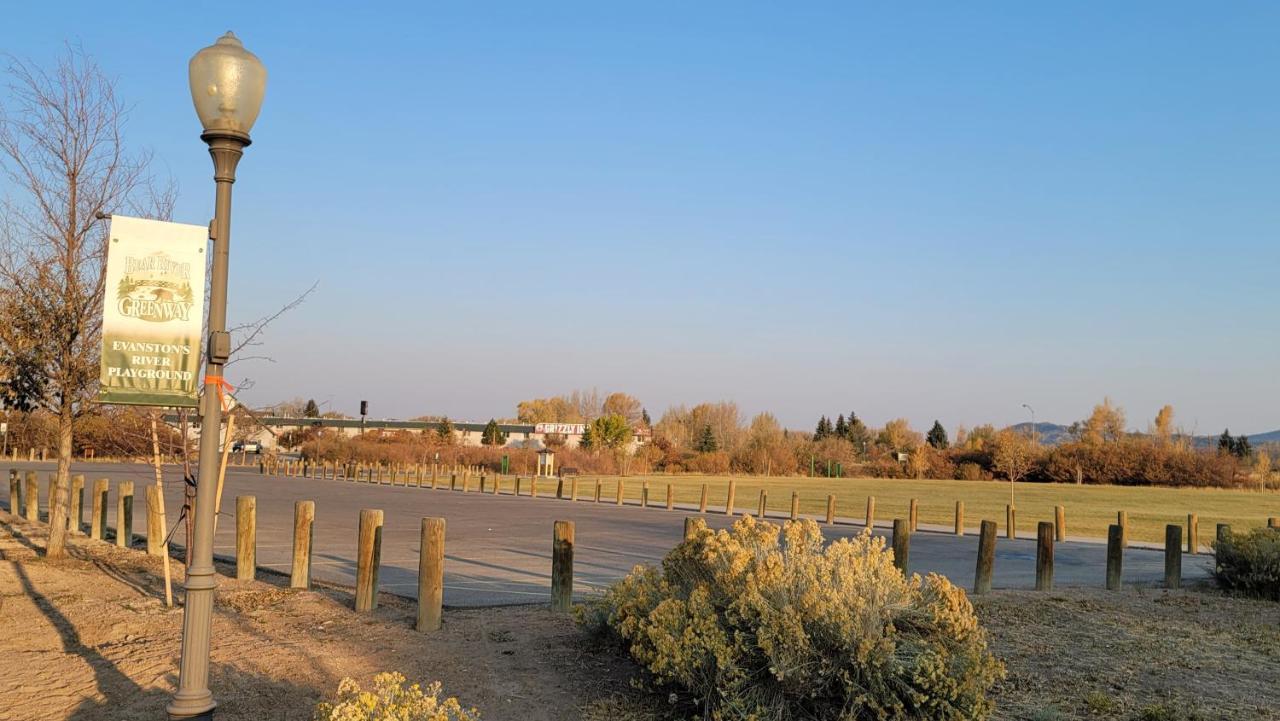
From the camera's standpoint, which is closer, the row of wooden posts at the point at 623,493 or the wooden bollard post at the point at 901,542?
the wooden bollard post at the point at 901,542

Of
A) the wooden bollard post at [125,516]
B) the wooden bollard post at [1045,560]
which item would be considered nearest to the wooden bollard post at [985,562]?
the wooden bollard post at [1045,560]

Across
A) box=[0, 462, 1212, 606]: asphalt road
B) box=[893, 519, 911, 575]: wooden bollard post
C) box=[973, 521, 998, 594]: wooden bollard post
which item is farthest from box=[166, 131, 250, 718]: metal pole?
box=[973, 521, 998, 594]: wooden bollard post

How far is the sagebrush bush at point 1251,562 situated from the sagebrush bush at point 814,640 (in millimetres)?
7006

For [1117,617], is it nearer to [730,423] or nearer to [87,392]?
[87,392]

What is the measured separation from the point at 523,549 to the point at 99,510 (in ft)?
23.0

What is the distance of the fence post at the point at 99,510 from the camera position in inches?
635

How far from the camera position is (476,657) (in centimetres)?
737

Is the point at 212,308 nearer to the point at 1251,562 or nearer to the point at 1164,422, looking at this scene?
the point at 1251,562

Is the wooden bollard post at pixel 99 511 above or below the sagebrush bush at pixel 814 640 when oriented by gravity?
below

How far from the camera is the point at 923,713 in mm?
5855

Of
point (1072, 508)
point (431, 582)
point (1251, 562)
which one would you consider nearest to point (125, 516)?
point (431, 582)

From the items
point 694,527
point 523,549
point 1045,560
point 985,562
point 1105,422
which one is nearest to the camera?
point 694,527

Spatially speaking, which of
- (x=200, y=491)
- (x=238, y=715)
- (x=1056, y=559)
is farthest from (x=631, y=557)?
(x=200, y=491)

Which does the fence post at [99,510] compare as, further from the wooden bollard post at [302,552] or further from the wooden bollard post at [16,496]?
the wooden bollard post at [302,552]
